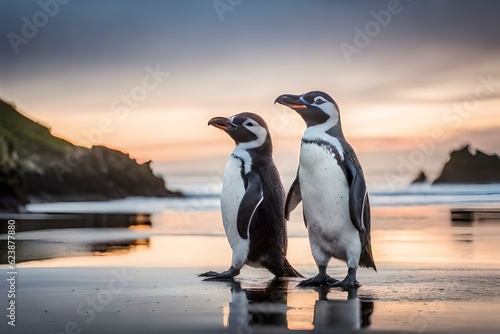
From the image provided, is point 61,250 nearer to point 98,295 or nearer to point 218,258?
point 218,258

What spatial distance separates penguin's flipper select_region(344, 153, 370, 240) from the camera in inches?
291

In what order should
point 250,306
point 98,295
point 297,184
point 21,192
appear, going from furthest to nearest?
point 21,192, point 297,184, point 98,295, point 250,306

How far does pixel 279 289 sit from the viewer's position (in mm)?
7227

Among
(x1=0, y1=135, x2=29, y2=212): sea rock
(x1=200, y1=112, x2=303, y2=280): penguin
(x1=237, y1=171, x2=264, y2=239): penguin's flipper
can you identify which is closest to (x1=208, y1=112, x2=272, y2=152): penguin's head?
(x1=200, y1=112, x2=303, y2=280): penguin

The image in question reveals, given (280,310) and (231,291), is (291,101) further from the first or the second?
(280,310)

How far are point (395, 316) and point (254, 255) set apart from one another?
254cm

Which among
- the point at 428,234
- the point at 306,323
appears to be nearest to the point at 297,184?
the point at 306,323

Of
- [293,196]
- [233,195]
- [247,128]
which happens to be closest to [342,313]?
[293,196]

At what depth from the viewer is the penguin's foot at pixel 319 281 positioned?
7438 mm

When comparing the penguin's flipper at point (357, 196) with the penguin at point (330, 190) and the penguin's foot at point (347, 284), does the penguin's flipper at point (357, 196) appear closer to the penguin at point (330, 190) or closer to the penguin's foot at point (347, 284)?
the penguin at point (330, 190)

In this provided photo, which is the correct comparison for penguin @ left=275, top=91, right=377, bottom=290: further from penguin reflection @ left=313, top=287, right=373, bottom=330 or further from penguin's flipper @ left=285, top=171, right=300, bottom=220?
penguin reflection @ left=313, top=287, right=373, bottom=330
